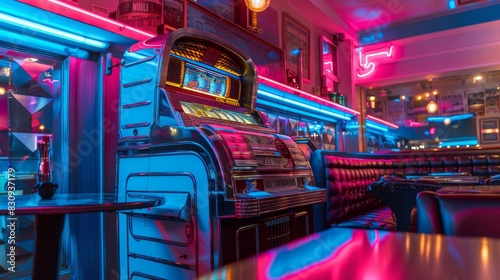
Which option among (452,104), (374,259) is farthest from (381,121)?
(374,259)

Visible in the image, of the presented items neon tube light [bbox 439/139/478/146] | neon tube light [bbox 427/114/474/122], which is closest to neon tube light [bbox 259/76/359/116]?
neon tube light [bbox 427/114/474/122]

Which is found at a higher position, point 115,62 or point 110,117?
point 115,62

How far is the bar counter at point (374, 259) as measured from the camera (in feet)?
1.79

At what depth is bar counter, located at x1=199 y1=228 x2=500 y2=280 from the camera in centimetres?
54

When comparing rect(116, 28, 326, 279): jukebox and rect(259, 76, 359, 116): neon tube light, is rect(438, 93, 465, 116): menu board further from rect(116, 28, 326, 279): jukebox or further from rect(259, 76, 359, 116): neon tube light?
rect(116, 28, 326, 279): jukebox

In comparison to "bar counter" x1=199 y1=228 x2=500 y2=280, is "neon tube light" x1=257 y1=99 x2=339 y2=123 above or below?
above

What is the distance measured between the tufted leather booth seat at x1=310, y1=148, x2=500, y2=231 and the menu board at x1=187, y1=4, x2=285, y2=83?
1.35 meters

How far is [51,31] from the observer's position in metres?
2.49

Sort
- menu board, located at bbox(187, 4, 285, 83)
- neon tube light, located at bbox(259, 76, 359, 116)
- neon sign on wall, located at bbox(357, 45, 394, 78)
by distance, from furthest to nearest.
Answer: neon sign on wall, located at bbox(357, 45, 394, 78), neon tube light, located at bbox(259, 76, 359, 116), menu board, located at bbox(187, 4, 285, 83)

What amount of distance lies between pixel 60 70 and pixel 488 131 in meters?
11.1

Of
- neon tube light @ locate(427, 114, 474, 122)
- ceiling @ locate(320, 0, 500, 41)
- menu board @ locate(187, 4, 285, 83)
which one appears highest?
ceiling @ locate(320, 0, 500, 41)

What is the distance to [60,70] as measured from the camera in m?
2.88

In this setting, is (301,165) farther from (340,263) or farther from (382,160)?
(382,160)

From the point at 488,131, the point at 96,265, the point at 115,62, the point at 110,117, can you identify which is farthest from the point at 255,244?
the point at 488,131
